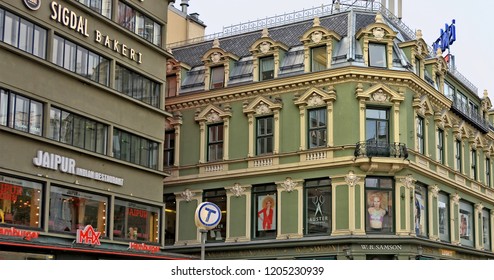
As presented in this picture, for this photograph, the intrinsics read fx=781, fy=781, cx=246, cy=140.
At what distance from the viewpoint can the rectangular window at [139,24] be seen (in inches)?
1476

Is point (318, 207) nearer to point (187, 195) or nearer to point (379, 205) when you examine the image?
point (379, 205)

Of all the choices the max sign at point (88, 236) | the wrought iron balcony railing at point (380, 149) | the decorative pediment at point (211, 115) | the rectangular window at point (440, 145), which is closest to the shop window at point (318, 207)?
the wrought iron balcony railing at point (380, 149)

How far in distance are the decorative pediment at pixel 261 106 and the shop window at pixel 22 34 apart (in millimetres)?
16941

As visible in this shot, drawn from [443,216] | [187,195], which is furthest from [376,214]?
[187,195]

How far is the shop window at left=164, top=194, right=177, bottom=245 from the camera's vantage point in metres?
48.6

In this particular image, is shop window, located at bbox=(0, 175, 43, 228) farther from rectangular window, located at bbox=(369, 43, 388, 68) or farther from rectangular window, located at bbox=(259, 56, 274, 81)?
rectangular window, located at bbox=(369, 43, 388, 68)

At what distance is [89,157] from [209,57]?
55.1ft

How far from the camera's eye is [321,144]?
146ft

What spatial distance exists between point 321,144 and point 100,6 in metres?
15.3

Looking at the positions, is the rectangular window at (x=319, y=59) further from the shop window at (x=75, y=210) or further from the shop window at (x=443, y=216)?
the shop window at (x=75, y=210)

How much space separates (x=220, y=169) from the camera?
47.5 meters

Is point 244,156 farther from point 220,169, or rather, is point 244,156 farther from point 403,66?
point 403,66

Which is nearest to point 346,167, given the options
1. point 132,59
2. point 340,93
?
point 340,93

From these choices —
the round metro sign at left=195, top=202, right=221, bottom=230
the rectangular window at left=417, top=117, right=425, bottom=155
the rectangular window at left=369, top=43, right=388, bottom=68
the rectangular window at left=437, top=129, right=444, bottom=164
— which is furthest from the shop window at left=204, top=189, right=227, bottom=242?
the round metro sign at left=195, top=202, right=221, bottom=230
